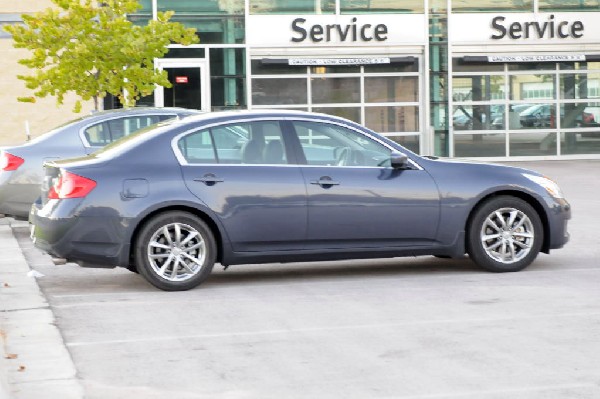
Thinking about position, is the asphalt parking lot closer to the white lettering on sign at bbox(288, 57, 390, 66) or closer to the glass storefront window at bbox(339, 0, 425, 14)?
the white lettering on sign at bbox(288, 57, 390, 66)

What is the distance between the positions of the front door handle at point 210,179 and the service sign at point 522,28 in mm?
23266

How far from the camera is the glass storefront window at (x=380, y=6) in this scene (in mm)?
32688

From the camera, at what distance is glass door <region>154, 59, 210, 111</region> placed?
104 ft

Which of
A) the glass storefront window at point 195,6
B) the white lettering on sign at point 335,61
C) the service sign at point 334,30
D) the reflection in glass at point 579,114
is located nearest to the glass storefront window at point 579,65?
the reflection in glass at point 579,114

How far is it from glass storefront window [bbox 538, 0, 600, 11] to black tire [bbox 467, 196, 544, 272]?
2300 cm

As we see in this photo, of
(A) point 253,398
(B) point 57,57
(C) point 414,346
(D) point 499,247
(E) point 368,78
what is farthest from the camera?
(E) point 368,78

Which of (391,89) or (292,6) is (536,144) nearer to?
(391,89)

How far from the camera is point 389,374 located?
7.04m

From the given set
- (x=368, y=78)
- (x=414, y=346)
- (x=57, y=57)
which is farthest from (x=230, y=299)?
(x=368, y=78)

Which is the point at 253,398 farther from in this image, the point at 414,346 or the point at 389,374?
Answer: the point at 414,346

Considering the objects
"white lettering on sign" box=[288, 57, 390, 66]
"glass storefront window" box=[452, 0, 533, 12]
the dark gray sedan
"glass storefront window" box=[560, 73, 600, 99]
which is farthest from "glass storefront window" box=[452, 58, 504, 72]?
the dark gray sedan

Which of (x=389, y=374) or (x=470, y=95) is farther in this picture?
(x=470, y=95)

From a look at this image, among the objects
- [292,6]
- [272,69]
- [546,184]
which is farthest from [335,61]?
[546,184]

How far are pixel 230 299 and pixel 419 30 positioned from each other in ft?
78.1
